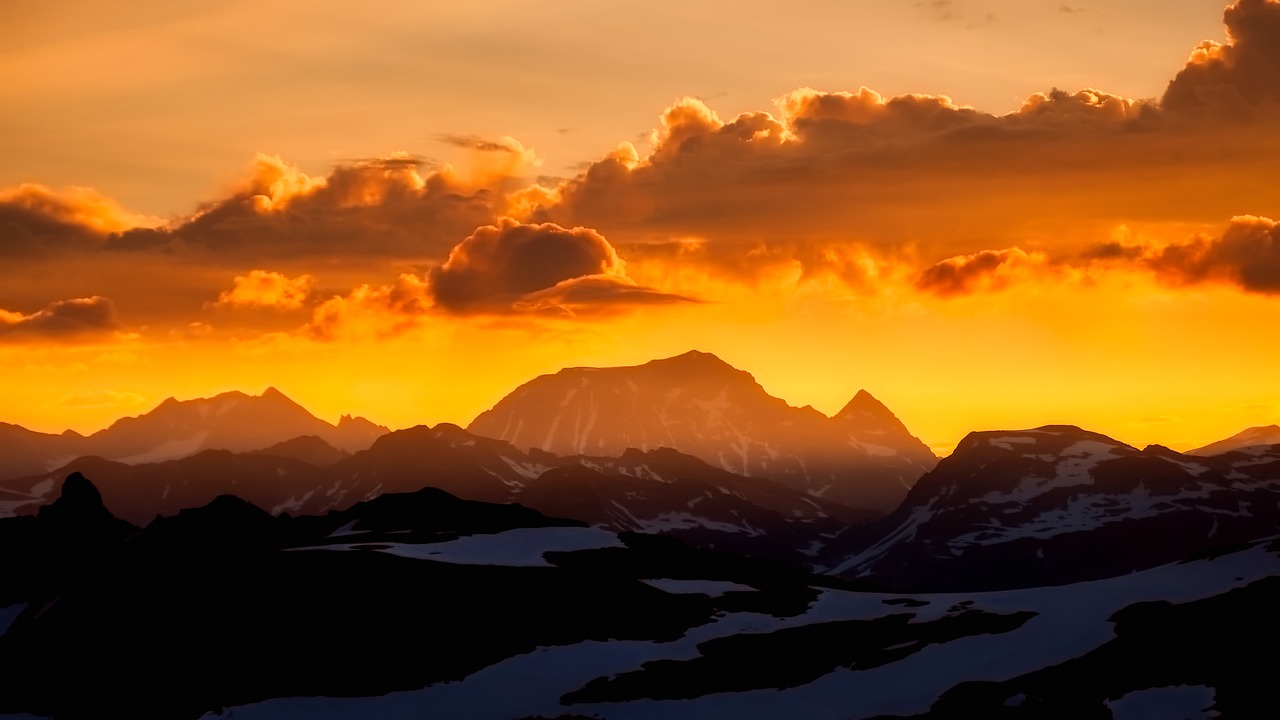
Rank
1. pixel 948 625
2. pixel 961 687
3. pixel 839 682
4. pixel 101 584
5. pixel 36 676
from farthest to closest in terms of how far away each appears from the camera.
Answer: pixel 101 584, pixel 36 676, pixel 948 625, pixel 839 682, pixel 961 687

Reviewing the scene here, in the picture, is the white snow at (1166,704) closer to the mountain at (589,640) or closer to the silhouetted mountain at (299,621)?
the mountain at (589,640)

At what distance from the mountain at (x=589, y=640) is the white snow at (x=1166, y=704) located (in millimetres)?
241

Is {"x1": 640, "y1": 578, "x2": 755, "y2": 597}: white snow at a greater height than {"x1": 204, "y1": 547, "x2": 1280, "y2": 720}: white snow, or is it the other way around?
{"x1": 640, "y1": 578, "x2": 755, "y2": 597}: white snow

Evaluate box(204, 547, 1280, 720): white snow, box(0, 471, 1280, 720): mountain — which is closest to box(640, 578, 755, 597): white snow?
box(0, 471, 1280, 720): mountain

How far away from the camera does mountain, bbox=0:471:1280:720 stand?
125375mm

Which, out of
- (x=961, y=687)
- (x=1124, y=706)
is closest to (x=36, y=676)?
(x=961, y=687)

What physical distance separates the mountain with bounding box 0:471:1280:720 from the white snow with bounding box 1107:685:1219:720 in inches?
9.5

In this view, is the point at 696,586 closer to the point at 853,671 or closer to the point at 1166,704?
the point at 853,671

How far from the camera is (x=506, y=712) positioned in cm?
13650

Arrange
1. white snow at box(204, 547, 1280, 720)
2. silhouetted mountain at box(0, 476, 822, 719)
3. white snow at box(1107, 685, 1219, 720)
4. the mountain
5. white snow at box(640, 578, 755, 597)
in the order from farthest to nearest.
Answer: white snow at box(640, 578, 755, 597), silhouetted mountain at box(0, 476, 822, 719), white snow at box(204, 547, 1280, 720), the mountain, white snow at box(1107, 685, 1219, 720)

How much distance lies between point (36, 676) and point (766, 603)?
83.0 meters

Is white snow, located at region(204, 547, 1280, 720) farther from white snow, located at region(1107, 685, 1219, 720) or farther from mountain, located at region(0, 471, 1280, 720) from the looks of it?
mountain, located at region(0, 471, 1280, 720)

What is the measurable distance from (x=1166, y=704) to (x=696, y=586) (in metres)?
74.3

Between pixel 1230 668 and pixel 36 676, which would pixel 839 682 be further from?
pixel 36 676
